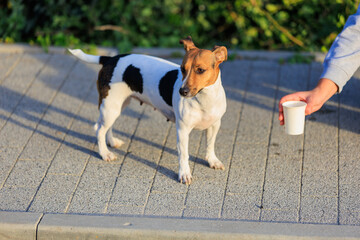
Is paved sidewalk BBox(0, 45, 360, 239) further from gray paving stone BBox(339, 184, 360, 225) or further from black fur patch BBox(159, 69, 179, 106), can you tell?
black fur patch BBox(159, 69, 179, 106)

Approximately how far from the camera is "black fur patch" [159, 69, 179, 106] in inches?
185

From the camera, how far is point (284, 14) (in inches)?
298

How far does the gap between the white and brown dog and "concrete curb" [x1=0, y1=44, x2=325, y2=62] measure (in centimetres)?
232

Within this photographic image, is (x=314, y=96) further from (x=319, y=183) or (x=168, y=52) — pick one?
(x=168, y=52)

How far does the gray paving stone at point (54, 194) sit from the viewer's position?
4527 mm

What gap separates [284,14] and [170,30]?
5.57ft

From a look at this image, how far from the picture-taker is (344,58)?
177 inches

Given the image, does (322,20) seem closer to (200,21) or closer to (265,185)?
(200,21)

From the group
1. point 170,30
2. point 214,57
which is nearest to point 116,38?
point 170,30

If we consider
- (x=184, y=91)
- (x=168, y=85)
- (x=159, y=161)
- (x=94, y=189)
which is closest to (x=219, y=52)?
(x=184, y=91)

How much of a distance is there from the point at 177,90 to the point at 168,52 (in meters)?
3.03

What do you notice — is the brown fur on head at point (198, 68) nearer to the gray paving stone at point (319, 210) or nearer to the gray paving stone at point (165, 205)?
the gray paving stone at point (165, 205)

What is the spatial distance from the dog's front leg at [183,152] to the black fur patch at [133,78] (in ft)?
1.76

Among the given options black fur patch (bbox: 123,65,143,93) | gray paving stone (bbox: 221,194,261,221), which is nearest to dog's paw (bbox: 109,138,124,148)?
black fur patch (bbox: 123,65,143,93)
